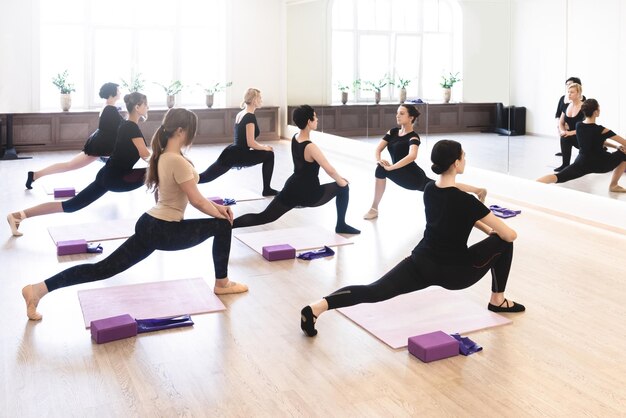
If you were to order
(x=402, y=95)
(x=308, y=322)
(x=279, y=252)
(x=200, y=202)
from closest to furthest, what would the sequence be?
(x=308, y=322), (x=200, y=202), (x=279, y=252), (x=402, y=95)

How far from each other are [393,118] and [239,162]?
370 cm

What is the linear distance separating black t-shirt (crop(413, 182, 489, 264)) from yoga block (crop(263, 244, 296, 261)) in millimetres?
1553

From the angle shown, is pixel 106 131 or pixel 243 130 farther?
pixel 243 130

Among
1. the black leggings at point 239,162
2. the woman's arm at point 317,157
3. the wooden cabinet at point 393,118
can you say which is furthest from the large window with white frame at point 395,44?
the woman's arm at point 317,157

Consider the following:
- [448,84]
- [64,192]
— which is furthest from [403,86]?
[64,192]

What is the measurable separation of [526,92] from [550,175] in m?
0.95

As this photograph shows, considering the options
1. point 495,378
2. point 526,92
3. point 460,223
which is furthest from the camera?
point 526,92

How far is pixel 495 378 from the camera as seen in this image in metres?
3.03

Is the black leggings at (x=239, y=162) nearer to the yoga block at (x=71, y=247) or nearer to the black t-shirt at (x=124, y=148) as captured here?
the black t-shirt at (x=124, y=148)

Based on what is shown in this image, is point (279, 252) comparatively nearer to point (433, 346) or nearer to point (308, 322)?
point (308, 322)

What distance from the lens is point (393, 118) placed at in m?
9.94

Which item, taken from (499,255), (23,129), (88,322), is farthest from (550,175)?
(23,129)

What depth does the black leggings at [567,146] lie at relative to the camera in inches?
251

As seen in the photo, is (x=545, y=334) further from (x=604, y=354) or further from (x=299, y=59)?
(x=299, y=59)
